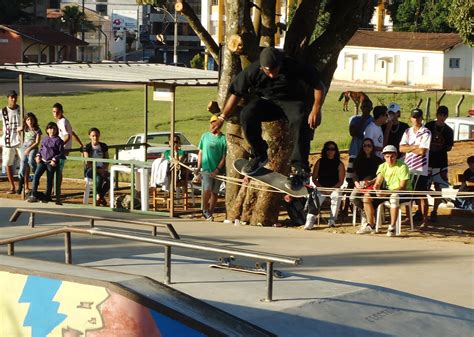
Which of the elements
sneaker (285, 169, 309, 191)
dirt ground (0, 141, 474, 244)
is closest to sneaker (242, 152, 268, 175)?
sneaker (285, 169, 309, 191)

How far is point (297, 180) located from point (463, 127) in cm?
1978

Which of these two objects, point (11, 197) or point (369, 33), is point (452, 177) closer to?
point (11, 197)

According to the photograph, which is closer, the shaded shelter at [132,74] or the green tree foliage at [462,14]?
the shaded shelter at [132,74]

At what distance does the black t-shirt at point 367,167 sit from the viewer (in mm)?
15211

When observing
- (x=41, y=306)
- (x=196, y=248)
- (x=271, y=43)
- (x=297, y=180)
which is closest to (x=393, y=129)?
(x=271, y=43)

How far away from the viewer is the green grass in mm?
38469

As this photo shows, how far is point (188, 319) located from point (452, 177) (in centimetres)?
1562

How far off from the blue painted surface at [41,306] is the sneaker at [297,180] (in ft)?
13.4

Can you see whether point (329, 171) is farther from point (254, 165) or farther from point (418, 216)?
point (254, 165)

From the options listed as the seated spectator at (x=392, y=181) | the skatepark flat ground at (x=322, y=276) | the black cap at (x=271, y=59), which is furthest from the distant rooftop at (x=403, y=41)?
the black cap at (x=271, y=59)

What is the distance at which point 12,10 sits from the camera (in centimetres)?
9525

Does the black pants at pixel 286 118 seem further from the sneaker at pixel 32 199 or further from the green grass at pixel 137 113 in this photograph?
the green grass at pixel 137 113

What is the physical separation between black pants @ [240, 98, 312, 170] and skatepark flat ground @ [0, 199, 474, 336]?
4.33ft

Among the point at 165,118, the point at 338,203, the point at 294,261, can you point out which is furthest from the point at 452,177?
the point at 165,118
